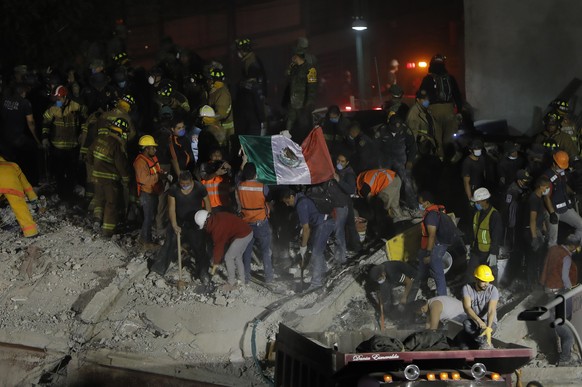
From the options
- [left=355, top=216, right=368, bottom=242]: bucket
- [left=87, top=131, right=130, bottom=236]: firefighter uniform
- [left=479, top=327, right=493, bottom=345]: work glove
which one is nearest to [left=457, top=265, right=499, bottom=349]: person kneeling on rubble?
[left=479, top=327, right=493, bottom=345]: work glove

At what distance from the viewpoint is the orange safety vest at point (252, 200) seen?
15297mm

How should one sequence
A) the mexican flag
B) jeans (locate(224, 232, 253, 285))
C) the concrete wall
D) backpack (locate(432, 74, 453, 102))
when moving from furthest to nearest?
the concrete wall → backpack (locate(432, 74, 453, 102)) → the mexican flag → jeans (locate(224, 232, 253, 285))

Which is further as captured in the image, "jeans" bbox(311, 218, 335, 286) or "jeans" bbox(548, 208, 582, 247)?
"jeans" bbox(548, 208, 582, 247)

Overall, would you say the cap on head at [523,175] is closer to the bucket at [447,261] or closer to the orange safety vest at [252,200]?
the bucket at [447,261]

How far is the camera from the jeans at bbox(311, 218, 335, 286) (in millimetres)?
15695

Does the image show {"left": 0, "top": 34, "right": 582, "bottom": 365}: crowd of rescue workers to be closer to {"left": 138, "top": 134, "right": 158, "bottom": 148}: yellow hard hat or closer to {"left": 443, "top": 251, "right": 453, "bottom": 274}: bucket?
{"left": 138, "top": 134, "right": 158, "bottom": 148}: yellow hard hat

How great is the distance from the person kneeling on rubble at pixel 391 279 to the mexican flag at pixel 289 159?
1.73 metres

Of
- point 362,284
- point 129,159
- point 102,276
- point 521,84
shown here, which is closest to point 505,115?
point 521,84

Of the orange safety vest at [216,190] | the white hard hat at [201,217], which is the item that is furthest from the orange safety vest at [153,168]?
the white hard hat at [201,217]

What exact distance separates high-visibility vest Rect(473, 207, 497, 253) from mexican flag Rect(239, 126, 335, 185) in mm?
2420

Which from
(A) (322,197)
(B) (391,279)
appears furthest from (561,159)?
(A) (322,197)

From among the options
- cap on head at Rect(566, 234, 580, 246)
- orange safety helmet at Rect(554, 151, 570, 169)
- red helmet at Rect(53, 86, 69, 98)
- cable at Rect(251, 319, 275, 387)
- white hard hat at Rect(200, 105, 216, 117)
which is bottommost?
cable at Rect(251, 319, 275, 387)

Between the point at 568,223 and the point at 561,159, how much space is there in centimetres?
103

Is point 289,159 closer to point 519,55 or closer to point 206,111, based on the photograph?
point 206,111
